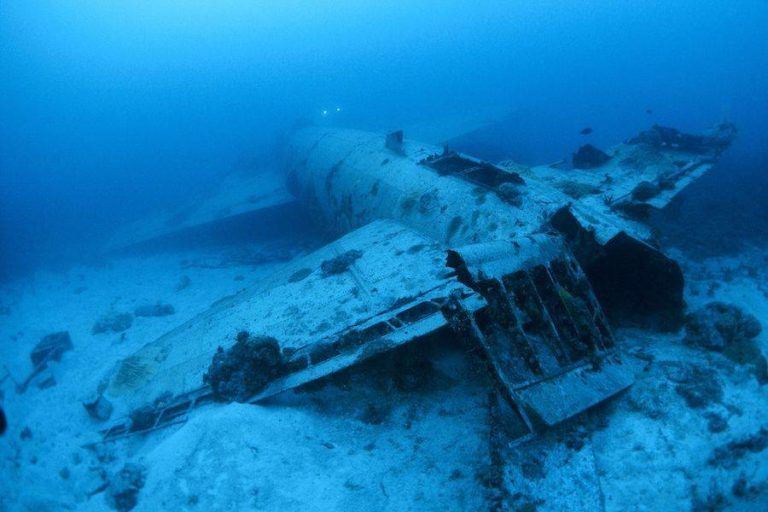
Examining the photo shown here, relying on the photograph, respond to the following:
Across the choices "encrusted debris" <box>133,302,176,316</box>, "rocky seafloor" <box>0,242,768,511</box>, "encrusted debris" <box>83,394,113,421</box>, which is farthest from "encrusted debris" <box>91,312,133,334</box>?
"encrusted debris" <box>83,394,113,421</box>

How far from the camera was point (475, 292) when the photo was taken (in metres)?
5.34

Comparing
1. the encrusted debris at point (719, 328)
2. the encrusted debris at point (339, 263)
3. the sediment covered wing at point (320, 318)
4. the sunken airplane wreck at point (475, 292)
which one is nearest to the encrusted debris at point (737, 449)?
the sunken airplane wreck at point (475, 292)

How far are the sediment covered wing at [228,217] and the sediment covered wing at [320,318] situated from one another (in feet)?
32.9

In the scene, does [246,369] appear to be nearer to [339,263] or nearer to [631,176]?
[339,263]

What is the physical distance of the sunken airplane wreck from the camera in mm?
4734

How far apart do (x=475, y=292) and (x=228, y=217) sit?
14.4 metres

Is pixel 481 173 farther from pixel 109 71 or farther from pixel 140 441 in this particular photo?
pixel 109 71

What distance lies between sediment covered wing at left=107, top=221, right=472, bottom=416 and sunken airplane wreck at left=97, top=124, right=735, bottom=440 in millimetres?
27

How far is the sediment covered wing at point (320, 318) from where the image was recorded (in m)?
5.64

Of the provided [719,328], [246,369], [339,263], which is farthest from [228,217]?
[719,328]

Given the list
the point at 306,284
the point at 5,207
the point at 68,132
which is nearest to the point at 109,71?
the point at 68,132

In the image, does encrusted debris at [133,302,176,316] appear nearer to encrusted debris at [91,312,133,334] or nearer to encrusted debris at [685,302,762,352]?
encrusted debris at [91,312,133,334]

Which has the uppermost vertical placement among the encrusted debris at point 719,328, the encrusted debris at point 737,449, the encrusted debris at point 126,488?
the encrusted debris at point 126,488

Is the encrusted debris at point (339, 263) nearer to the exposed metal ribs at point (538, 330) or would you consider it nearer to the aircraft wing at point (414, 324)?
the aircraft wing at point (414, 324)
